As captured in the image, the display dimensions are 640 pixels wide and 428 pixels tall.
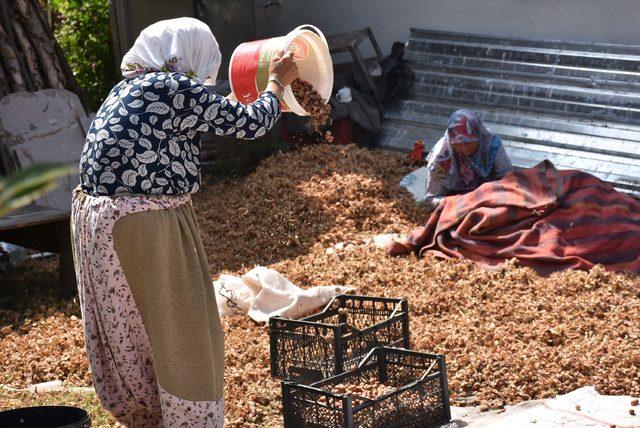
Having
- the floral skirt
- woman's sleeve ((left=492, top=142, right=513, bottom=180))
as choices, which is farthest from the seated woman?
the floral skirt

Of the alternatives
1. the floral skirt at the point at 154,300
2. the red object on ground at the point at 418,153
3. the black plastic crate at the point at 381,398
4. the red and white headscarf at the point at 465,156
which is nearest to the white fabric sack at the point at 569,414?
the black plastic crate at the point at 381,398

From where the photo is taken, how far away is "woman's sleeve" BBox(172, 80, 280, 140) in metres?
3.47

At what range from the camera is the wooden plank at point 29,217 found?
6.26 meters

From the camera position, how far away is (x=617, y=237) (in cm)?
641

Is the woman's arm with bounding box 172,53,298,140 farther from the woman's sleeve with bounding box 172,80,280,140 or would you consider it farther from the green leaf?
the green leaf

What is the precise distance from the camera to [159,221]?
3.50 meters

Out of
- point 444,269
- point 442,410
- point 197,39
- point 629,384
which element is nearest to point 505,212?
point 444,269

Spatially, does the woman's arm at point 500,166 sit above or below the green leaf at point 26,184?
below

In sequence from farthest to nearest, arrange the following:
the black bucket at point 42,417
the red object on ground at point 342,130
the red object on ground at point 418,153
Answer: the red object on ground at point 342,130
the red object on ground at point 418,153
the black bucket at point 42,417

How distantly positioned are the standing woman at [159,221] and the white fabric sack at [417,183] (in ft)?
15.5

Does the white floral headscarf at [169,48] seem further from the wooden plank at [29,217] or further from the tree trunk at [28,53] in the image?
the tree trunk at [28,53]

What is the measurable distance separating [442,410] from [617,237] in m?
2.76

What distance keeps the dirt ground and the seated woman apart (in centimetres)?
53

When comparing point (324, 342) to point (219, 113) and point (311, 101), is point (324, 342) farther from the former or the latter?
point (219, 113)
